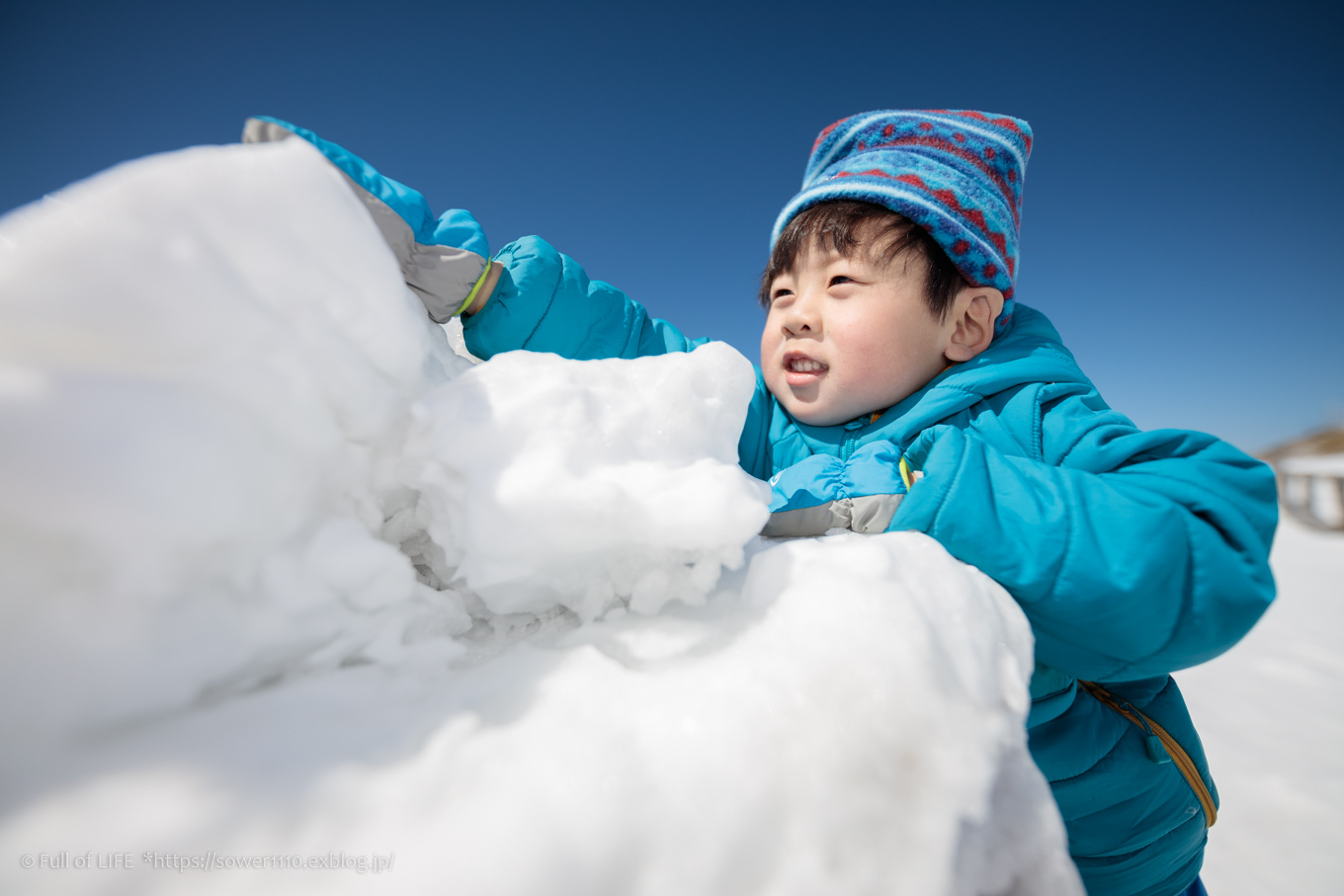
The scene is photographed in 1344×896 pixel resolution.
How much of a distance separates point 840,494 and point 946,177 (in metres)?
0.69

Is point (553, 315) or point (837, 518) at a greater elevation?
point (553, 315)

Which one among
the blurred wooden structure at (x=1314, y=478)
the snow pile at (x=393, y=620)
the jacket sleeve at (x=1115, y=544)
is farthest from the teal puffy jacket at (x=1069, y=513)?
the blurred wooden structure at (x=1314, y=478)

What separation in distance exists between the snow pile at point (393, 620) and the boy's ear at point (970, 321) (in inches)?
22.7

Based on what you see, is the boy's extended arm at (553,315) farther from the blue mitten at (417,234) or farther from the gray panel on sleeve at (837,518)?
the gray panel on sleeve at (837,518)

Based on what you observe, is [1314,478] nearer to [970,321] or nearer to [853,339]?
[970,321]

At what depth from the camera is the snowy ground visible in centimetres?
100

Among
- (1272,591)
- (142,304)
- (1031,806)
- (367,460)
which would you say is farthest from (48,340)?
(1272,591)

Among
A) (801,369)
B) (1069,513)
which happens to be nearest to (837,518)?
(1069,513)

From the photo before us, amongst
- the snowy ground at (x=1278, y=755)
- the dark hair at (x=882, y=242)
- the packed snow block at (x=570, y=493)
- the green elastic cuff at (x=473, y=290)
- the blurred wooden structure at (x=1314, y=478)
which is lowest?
the blurred wooden structure at (x=1314, y=478)

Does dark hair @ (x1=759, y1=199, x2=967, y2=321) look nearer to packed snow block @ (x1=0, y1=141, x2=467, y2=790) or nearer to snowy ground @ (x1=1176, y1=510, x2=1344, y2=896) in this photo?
packed snow block @ (x1=0, y1=141, x2=467, y2=790)

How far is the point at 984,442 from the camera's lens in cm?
65

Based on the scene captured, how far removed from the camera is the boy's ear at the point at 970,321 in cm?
87

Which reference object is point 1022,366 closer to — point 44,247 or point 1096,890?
point 1096,890

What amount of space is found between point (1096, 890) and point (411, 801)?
1.03 m
